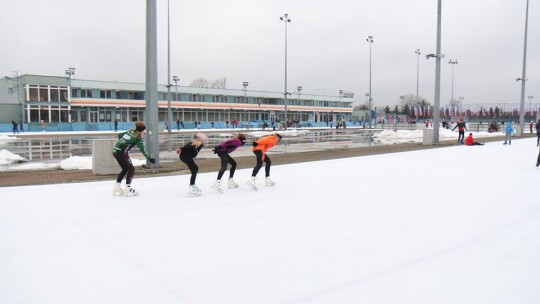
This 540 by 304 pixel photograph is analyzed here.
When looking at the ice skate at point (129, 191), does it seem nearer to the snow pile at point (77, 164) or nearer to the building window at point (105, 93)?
the snow pile at point (77, 164)

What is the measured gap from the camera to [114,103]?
5353 centimetres

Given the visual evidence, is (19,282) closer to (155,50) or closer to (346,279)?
(346,279)

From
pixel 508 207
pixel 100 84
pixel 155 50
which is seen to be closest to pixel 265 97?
pixel 100 84

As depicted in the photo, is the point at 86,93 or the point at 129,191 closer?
the point at 129,191

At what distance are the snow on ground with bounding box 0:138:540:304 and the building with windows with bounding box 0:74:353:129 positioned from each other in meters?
42.4

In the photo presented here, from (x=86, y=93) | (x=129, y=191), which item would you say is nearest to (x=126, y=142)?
(x=129, y=191)

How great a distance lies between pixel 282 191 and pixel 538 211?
13.3 ft

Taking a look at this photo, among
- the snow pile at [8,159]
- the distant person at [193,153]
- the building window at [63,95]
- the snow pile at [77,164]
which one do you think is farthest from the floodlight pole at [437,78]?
the building window at [63,95]

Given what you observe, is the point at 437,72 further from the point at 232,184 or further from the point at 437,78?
the point at 232,184

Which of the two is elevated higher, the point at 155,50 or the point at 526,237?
the point at 155,50

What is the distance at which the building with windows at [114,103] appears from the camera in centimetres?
4778

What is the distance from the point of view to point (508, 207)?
6.55m

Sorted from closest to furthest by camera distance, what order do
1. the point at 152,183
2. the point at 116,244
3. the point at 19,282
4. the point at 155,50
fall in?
1. the point at 19,282
2. the point at 116,244
3. the point at 152,183
4. the point at 155,50

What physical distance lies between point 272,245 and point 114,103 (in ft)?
173
